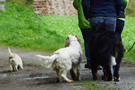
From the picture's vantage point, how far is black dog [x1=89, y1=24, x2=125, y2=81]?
18.9ft

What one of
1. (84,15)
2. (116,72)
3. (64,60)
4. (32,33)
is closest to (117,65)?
(116,72)

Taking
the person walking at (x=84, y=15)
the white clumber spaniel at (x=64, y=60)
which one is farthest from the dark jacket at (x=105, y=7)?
the white clumber spaniel at (x=64, y=60)

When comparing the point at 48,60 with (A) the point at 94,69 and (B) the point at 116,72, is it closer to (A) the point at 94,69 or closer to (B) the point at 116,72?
(A) the point at 94,69

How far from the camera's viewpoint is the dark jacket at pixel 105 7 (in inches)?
256

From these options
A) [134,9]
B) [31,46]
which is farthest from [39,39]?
[134,9]

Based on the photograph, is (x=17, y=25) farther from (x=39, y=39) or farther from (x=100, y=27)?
(x=100, y=27)

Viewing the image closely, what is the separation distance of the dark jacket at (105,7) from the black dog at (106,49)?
0.35m

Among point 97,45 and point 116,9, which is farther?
point 116,9

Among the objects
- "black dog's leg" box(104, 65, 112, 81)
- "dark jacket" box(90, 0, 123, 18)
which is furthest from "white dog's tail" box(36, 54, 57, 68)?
"dark jacket" box(90, 0, 123, 18)

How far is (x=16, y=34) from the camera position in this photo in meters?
17.2

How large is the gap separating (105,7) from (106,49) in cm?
109

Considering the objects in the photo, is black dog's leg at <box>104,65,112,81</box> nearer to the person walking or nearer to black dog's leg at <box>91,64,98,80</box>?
black dog's leg at <box>91,64,98,80</box>

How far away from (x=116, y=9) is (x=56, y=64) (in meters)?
1.71

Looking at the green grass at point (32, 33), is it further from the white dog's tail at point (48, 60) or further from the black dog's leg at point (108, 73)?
the white dog's tail at point (48, 60)
